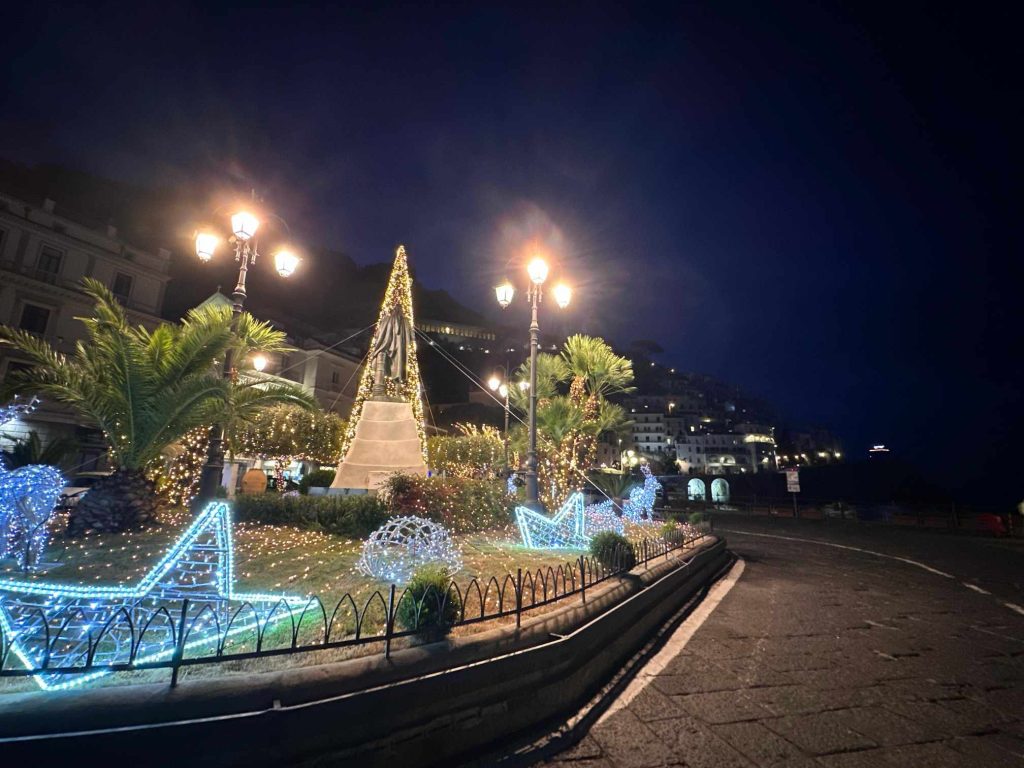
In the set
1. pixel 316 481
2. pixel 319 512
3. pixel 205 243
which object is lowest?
pixel 319 512

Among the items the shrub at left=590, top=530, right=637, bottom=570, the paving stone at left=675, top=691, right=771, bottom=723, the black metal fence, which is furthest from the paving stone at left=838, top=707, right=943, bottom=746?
the shrub at left=590, top=530, right=637, bottom=570

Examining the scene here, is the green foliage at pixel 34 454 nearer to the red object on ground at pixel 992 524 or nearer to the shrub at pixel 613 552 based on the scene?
the shrub at pixel 613 552

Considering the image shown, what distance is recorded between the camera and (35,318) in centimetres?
2711

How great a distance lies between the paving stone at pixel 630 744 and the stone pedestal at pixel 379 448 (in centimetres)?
1052

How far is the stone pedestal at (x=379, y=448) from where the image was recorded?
13758 mm

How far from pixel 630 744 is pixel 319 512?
28.0ft

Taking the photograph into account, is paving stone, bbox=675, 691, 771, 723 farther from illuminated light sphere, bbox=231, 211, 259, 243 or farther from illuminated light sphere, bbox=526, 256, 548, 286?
illuminated light sphere, bbox=231, 211, 259, 243

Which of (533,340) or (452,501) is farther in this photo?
(533,340)

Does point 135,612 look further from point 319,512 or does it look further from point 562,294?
point 562,294

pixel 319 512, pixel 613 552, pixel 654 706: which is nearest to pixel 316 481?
pixel 319 512

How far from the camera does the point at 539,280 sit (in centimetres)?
1211

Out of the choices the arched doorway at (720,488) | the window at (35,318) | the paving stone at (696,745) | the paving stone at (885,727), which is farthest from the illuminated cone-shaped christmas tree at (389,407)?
the arched doorway at (720,488)

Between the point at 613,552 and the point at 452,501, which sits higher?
the point at 452,501

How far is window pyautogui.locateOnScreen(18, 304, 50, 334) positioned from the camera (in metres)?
26.7
